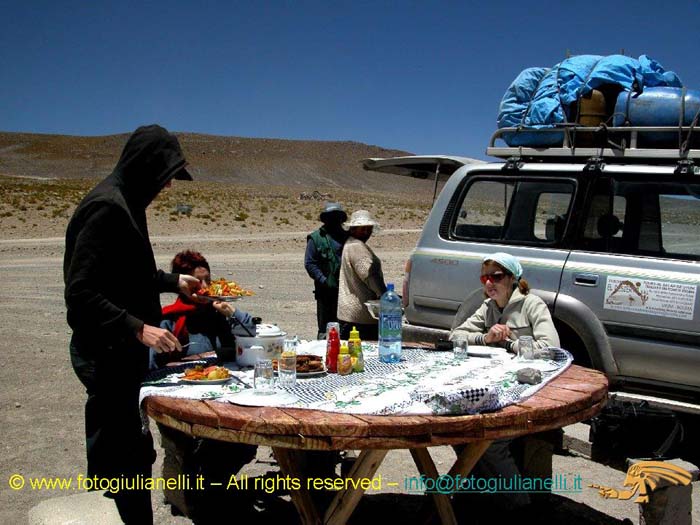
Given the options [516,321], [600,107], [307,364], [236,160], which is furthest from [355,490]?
[236,160]

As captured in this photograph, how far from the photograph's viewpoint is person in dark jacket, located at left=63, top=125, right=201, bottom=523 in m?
3.22

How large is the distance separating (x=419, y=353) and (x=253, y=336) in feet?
3.61

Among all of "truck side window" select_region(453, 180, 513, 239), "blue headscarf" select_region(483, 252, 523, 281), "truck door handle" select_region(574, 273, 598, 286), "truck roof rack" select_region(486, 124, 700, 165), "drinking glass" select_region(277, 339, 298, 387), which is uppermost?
"truck roof rack" select_region(486, 124, 700, 165)

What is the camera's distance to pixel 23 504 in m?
4.46

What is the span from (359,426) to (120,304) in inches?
50.7

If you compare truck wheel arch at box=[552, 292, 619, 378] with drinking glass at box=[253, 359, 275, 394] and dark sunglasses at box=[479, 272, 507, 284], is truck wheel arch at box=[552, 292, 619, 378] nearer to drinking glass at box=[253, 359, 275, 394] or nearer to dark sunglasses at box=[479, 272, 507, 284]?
dark sunglasses at box=[479, 272, 507, 284]

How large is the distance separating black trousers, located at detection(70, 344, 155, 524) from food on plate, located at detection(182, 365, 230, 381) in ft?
0.71

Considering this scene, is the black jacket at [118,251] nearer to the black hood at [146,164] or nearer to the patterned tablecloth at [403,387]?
the black hood at [146,164]

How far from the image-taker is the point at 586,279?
17.3 feet

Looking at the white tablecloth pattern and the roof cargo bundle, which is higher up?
the roof cargo bundle

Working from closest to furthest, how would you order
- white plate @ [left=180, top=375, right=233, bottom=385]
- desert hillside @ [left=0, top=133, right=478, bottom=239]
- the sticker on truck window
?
white plate @ [left=180, top=375, right=233, bottom=385]
the sticker on truck window
desert hillside @ [left=0, top=133, right=478, bottom=239]

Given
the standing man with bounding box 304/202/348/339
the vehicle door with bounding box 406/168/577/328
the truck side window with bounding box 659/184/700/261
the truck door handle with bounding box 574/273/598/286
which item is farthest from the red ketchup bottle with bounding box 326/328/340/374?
the standing man with bounding box 304/202/348/339

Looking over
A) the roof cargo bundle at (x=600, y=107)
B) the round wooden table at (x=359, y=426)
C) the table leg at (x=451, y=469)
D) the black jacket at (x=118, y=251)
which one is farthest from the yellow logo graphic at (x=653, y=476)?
the black jacket at (x=118, y=251)

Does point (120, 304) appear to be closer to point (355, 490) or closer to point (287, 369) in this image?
point (287, 369)
